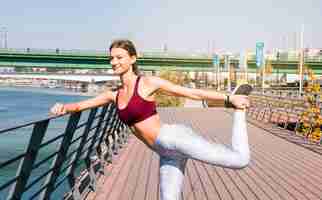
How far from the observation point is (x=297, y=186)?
7203 millimetres

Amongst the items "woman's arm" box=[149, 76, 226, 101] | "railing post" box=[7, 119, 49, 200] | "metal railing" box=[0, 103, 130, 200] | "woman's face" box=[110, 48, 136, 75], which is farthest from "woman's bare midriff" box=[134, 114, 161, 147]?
"railing post" box=[7, 119, 49, 200]

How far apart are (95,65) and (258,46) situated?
37658mm

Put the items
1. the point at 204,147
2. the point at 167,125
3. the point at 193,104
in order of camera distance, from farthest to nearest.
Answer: the point at 193,104, the point at 167,125, the point at 204,147

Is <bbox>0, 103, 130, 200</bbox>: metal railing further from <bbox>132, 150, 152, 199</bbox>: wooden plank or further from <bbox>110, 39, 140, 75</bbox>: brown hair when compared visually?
<bbox>110, 39, 140, 75</bbox>: brown hair

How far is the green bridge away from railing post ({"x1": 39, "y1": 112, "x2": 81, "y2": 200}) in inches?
2379

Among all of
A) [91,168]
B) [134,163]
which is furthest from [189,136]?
[134,163]

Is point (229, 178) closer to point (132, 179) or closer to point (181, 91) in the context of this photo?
point (132, 179)

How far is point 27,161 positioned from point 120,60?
1.06 meters

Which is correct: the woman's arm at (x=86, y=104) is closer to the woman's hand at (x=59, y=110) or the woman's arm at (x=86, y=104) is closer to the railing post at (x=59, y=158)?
the woman's hand at (x=59, y=110)

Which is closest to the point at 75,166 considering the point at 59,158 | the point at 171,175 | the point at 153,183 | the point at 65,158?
the point at 65,158

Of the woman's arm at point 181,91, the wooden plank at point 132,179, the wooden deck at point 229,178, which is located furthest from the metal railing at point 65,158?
the woman's arm at point 181,91

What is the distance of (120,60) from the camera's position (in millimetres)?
3592

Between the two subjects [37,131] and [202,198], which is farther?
[202,198]

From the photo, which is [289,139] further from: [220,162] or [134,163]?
[220,162]
